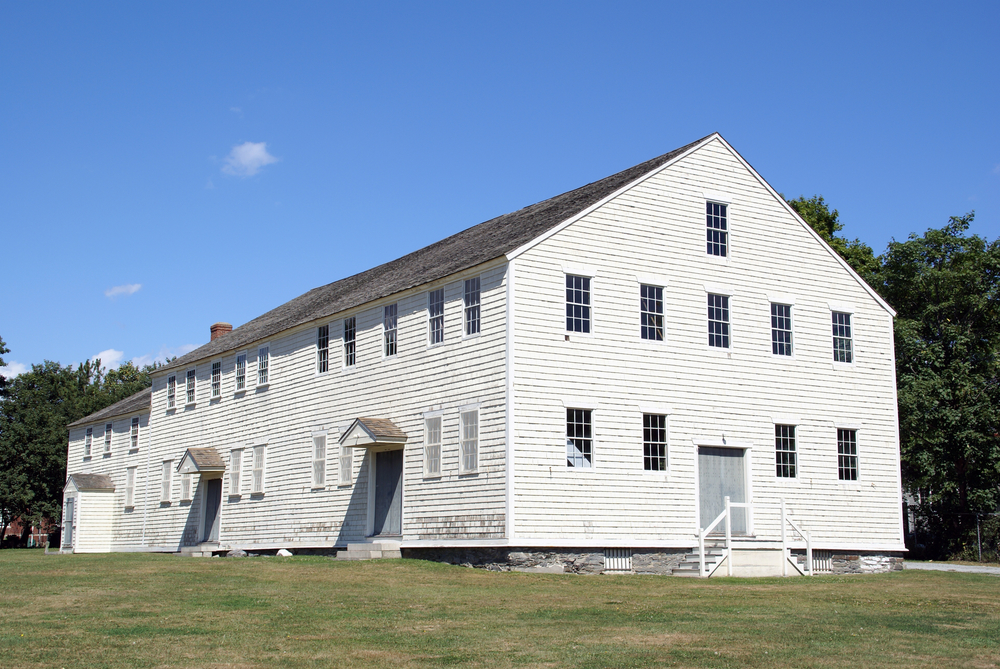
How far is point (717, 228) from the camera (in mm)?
26688

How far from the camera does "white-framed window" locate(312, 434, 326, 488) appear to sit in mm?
29531

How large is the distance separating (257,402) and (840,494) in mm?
17981

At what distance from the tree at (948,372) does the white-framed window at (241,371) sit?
880 inches

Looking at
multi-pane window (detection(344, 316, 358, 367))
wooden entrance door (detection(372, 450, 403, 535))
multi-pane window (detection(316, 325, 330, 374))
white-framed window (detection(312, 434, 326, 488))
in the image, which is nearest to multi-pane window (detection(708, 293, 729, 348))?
wooden entrance door (detection(372, 450, 403, 535))

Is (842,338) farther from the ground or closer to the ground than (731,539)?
farther from the ground

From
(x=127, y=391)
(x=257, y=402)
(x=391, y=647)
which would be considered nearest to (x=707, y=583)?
(x=391, y=647)

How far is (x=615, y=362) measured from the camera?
24141mm

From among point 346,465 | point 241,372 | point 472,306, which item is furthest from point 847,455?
point 241,372

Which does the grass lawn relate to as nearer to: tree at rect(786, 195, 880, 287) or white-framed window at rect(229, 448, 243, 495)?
white-framed window at rect(229, 448, 243, 495)

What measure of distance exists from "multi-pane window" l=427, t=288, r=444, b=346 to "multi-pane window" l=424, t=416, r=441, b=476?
1.97 metres

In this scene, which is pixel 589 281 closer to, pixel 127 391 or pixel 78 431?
pixel 78 431

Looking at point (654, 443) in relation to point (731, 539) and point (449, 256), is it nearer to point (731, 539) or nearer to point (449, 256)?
point (731, 539)

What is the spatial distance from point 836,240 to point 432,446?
1054 inches

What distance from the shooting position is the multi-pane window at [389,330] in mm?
27156
